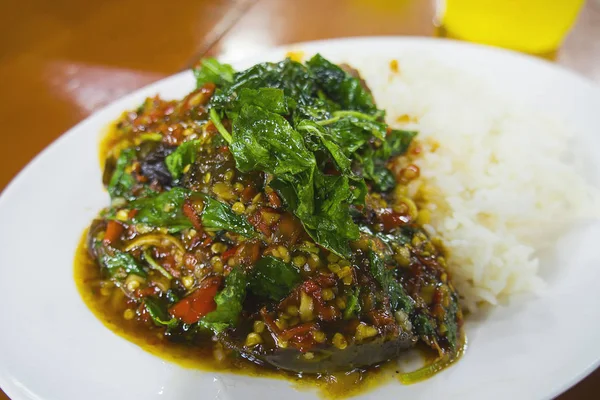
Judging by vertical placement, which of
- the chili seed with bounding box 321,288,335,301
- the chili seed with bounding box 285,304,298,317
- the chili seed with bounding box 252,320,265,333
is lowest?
the chili seed with bounding box 252,320,265,333

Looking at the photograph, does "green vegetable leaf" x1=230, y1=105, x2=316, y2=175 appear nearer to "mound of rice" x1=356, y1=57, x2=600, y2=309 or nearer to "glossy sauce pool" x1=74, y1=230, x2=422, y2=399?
"glossy sauce pool" x1=74, y1=230, x2=422, y2=399

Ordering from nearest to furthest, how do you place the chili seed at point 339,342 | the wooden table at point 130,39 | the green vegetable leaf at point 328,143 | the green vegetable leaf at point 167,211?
the chili seed at point 339,342 < the green vegetable leaf at point 328,143 < the green vegetable leaf at point 167,211 < the wooden table at point 130,39

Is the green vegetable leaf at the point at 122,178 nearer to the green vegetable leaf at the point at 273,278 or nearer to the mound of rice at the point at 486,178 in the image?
the green vegetable leaf at the point at 273,278

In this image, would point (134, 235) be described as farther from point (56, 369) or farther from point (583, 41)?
point (583, 41)

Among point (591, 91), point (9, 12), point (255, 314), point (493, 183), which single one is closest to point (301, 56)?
point (493, 183)

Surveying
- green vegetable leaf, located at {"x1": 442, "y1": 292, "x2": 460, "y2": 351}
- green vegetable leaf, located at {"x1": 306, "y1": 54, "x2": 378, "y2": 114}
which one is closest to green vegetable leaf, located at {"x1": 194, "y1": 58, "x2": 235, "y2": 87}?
green vegetable leaf, located at {"x1": 306, "y1": 54, "x2": 378, "y2": 114}

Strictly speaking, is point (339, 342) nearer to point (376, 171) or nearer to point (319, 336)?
point (319, 336)

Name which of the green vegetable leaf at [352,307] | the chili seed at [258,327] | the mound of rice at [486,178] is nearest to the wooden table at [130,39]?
the mound of rice at [486,178]
